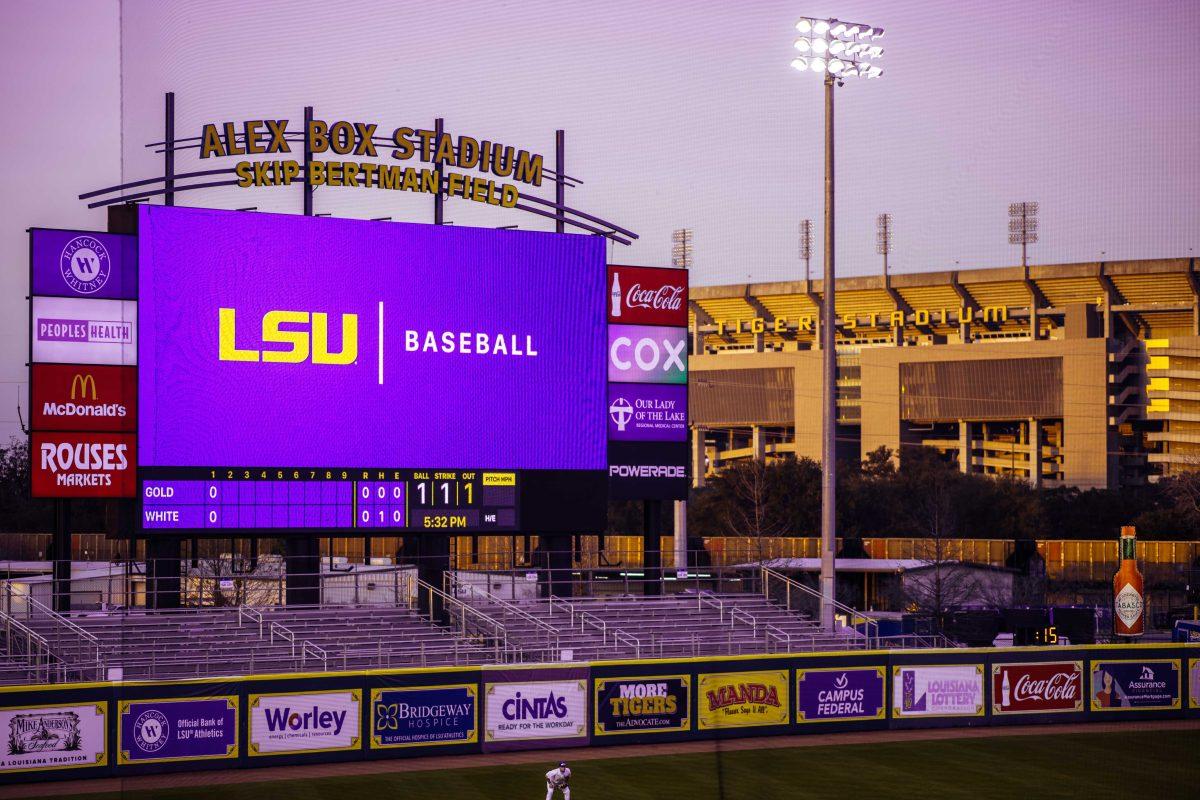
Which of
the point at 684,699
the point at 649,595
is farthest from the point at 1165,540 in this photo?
the point at 684,699

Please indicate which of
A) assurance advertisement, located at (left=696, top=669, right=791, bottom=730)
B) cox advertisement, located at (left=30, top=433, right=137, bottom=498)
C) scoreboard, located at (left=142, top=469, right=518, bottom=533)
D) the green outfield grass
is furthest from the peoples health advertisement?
the green outfield grass

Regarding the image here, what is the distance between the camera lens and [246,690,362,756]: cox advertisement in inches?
763

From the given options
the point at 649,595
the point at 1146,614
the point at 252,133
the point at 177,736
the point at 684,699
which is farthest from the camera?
the point at 1146,614

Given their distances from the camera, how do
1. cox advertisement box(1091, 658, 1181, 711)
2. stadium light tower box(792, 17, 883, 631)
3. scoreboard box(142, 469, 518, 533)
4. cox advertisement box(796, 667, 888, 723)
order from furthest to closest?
stadium light tower box(792, 17, 883, 631) < cox advertisement box(1091, 658, 1181, 711) < cox advertisement box(796, 667, 888, 723) < scoreboard box(142, 469, 518, 533)

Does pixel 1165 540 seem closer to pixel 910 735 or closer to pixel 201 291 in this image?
→ pixel 910 735

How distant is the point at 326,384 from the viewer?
907 inches

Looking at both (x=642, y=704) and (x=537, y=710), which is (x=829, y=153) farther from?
(x=537, y=710)

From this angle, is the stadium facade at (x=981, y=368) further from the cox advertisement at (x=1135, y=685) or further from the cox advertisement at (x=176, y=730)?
the cox advertisement at (x=176, y=730)

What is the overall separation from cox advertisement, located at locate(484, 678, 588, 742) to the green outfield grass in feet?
2.66

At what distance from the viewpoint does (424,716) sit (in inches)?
805

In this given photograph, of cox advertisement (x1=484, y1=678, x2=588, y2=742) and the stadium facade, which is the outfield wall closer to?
cox advertisement (x1=484, y1=678, x2=588, y2=742)

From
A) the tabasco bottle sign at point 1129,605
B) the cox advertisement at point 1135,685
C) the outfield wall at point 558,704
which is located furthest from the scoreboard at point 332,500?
the tabasco bottle sign at point 1129,605

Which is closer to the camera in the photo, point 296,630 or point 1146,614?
point 296,630

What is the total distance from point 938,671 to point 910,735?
132 centimetres
